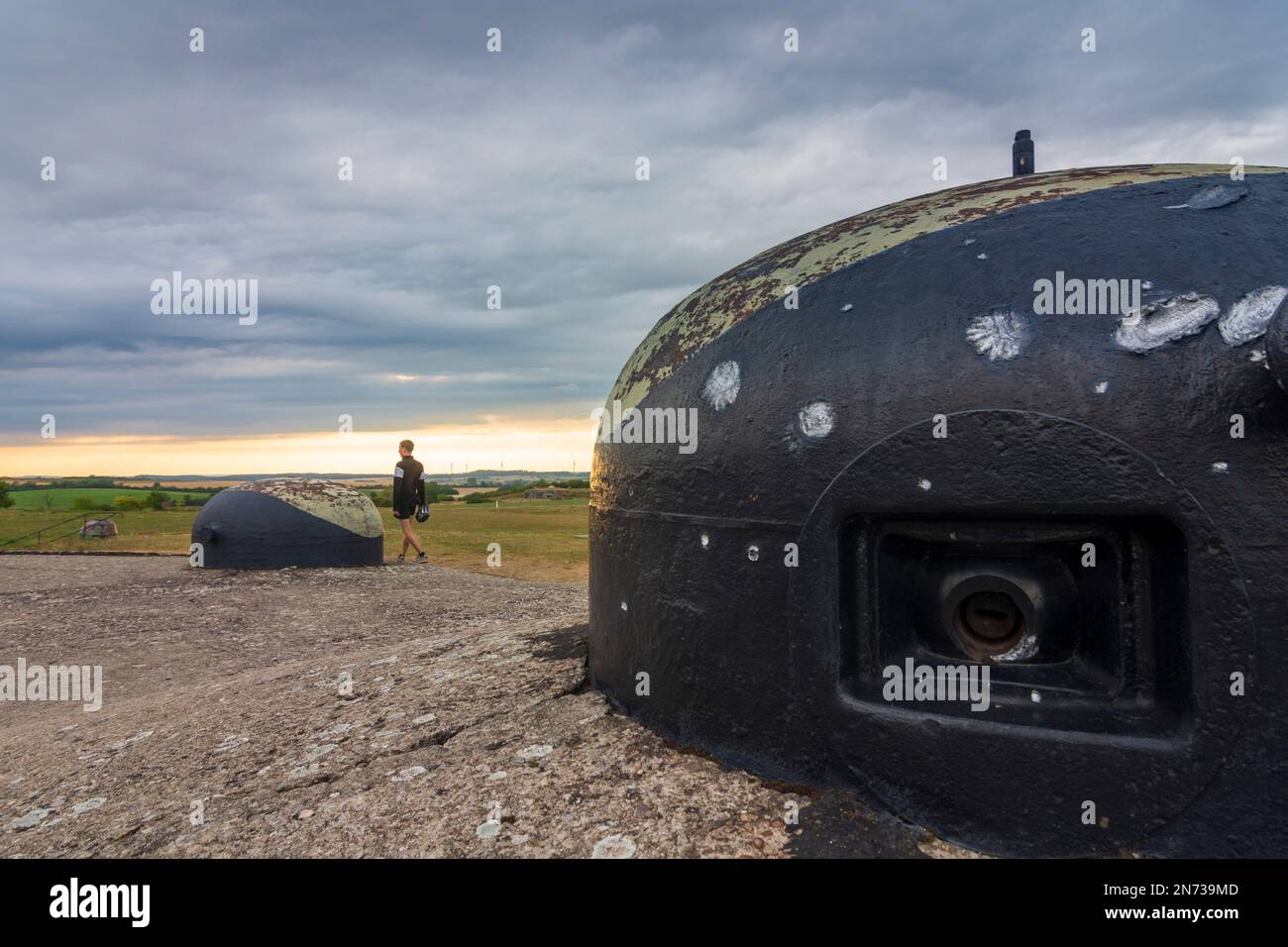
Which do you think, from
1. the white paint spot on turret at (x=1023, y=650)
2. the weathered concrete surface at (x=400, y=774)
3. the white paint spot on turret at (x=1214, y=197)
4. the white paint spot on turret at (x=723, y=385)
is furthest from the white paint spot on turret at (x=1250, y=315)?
the weathered concrete surface at (x=400, y=774)

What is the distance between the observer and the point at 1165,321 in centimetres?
190

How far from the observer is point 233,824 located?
2.62 meters

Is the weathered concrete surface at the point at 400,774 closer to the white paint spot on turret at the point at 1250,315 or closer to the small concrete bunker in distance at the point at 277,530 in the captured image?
the white paint spot on turret at the point at 1250,315

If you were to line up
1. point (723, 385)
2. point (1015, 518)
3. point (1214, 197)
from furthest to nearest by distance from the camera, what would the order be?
point (723, 385) < point (1214, 197) < point (1015, 518)

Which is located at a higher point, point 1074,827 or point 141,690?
point 1074,827

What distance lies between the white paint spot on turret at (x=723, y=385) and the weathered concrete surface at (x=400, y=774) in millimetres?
1259

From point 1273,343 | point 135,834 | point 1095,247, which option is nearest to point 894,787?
point 1273,343

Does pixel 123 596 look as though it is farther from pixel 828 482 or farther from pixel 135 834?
pixel 828 482

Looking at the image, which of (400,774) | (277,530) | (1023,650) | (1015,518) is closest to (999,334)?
(1015,518)

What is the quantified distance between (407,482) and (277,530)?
2074 millimetres

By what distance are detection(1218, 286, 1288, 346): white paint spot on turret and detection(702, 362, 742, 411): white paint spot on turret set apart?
131 cm

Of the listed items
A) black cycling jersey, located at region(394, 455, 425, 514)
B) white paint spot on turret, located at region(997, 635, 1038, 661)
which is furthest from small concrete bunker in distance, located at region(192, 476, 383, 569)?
white paint spot on turret, located at region(997, 635, 1038, 661)

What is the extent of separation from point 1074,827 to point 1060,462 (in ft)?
3.28

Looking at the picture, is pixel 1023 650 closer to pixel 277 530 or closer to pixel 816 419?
pixel 816 419
